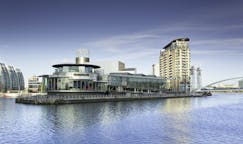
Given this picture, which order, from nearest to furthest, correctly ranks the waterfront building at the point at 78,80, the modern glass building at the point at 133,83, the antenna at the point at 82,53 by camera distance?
the waterfront building at the point at 78,80 < the modern glass building at the point at 133,83 < the antenna at the point at 82,53

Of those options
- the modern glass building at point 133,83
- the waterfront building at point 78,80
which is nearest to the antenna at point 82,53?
the modern glass building at point 133,83

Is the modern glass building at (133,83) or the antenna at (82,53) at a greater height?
the antenna at (82,53)

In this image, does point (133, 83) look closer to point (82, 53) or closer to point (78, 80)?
point (82, 53)

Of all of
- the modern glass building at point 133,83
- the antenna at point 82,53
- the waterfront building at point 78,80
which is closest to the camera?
the waterfront building at point 78,80

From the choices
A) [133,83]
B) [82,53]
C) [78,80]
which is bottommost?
[133,83]

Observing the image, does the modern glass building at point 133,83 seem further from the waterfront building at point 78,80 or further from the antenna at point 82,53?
the antenna at point 82,53

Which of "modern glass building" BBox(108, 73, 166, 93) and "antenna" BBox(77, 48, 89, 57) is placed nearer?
"modern glass building" BBox(108, 73, 166, 93)

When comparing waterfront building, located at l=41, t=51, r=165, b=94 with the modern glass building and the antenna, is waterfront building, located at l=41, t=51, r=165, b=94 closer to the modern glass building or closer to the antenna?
the modern glass building

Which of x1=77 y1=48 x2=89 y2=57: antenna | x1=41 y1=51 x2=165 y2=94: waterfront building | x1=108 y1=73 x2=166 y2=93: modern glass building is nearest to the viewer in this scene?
x1=41 y1=51 x2=165 y2=94: waterfront building

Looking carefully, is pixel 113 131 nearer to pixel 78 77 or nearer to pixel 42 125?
pixel 42 125

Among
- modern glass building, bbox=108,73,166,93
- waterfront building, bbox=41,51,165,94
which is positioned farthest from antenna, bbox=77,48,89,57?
waterfront building, bbox=41,51,165,94

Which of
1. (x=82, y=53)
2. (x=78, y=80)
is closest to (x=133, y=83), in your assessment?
(x=82, y=53)

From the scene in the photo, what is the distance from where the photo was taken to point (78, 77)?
125812mm

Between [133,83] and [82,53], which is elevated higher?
[82,53]
